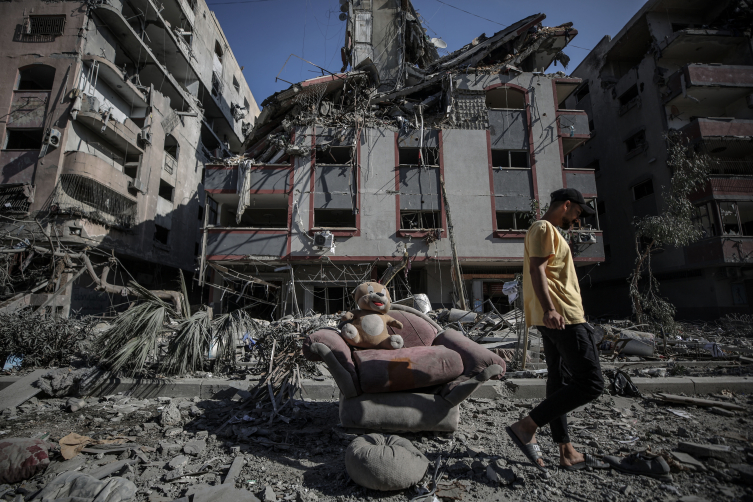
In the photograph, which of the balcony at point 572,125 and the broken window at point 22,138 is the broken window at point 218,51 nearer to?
the broken window at point 22,138

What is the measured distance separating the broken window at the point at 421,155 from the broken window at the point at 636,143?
10.2m

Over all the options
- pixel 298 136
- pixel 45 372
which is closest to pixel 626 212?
pixel 298 136

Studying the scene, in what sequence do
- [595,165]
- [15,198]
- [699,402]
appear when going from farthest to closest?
[595,165] < [15,198] < [699,402]

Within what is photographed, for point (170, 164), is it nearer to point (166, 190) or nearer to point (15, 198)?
point (166, 190)

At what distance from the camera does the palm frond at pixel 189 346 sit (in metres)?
4.61

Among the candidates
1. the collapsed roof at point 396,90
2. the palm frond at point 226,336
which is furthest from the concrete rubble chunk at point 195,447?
the collapsed roof at point 396,90

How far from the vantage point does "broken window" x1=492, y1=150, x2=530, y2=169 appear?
15.8 meters

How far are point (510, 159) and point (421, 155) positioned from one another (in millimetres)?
4272

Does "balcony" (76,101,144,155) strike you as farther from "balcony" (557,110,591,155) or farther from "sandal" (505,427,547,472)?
"balcony" (557,110,591,155)

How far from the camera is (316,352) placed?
2881 millimetres

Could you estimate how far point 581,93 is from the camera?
69.5 feet

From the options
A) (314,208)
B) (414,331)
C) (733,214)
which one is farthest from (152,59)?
(733,214)

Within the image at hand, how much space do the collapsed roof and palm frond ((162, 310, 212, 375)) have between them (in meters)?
10.9

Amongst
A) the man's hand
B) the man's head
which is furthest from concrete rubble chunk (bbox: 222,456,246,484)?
the man's head
